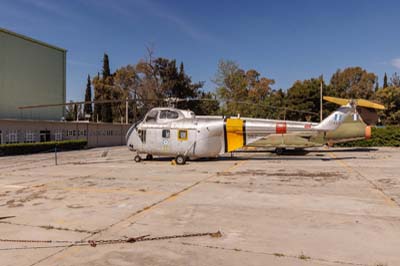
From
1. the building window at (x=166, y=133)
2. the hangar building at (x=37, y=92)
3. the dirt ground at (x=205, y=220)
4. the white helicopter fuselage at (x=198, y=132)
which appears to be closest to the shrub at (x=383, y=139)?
the white helicopter fuselage at (x=198, y=132)

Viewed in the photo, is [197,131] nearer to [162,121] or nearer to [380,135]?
[162,121]

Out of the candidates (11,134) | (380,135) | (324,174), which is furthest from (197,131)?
(380,135)

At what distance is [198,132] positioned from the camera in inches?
640

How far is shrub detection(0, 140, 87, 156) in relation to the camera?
74.2 feet

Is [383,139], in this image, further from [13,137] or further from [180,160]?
[13,137]

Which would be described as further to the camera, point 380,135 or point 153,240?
point 380,135

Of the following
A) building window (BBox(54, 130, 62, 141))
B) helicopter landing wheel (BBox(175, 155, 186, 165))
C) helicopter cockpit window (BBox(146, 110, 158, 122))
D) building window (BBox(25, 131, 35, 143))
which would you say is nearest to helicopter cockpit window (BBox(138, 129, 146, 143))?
helicopter cockpit window (BBox(146, 110, 158, 122))

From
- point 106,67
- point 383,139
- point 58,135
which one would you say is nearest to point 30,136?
point 58,135

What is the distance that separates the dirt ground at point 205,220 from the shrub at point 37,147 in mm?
13390

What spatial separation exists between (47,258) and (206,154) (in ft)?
40.9

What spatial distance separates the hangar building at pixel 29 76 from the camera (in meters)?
32.5

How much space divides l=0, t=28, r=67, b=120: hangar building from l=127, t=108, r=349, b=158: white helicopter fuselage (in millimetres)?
22979

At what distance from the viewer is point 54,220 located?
6.21 metres

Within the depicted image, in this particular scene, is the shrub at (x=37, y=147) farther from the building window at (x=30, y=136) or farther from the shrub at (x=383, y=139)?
the shrub at (x=383, y=139)
